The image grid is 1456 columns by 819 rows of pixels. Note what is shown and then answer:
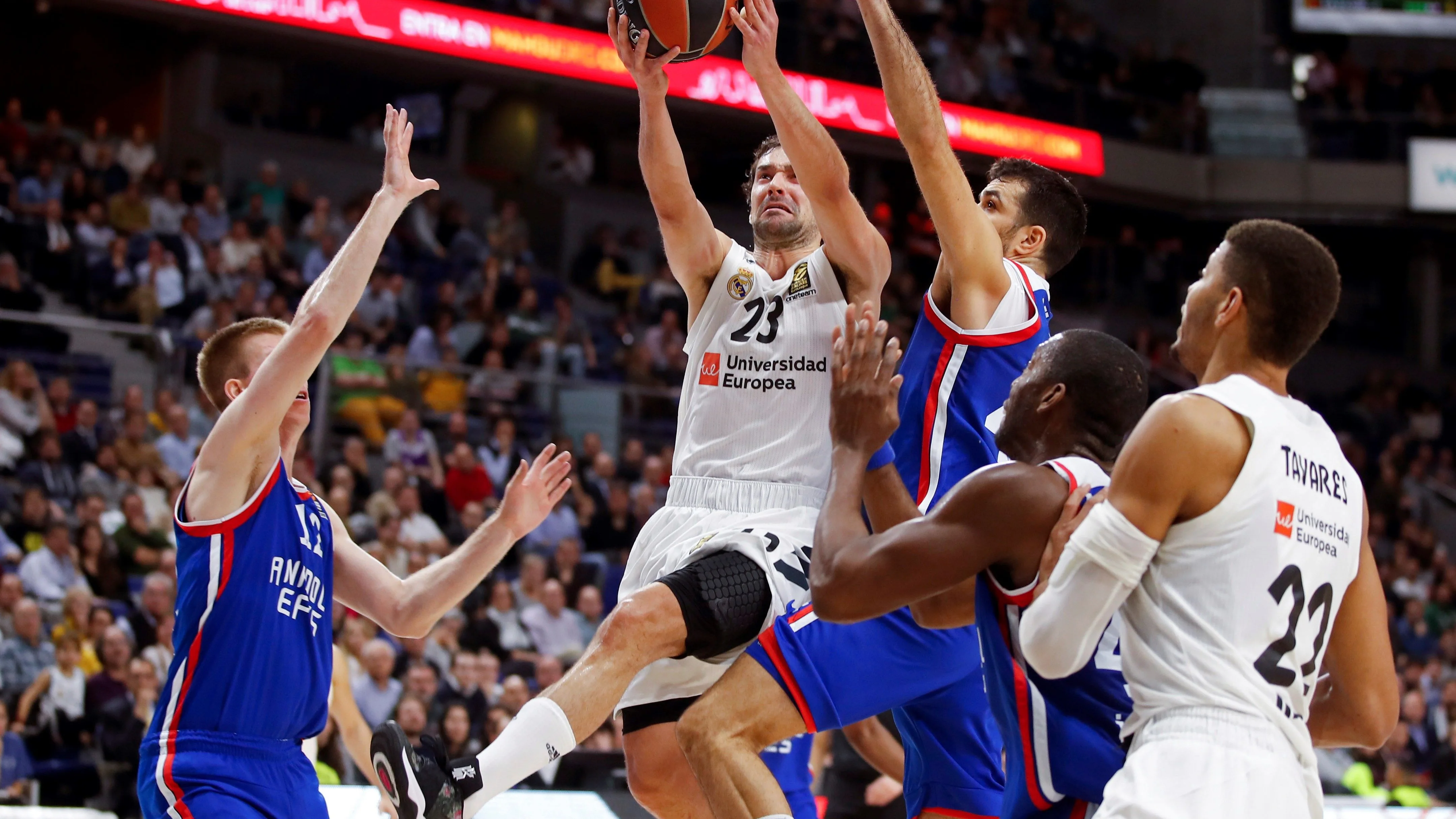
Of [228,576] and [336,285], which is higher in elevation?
[336,285]

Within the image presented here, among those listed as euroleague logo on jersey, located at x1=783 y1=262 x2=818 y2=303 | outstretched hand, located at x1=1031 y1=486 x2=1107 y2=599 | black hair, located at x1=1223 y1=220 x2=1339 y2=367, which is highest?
black hair, located at x1=1223 y1=220 x2=1339 y2=367

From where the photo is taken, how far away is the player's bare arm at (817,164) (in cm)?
474

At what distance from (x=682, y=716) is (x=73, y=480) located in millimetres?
8826

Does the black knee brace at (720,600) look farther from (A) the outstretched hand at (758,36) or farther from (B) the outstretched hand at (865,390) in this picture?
(A) the outstretched hand at (758,36)

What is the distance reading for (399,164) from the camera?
14.1ft

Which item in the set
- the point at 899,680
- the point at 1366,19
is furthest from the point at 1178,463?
the point at 1366,19

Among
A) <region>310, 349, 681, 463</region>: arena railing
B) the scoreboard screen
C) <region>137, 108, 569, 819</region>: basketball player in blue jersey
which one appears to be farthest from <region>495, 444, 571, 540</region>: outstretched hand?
the scoreboard screen

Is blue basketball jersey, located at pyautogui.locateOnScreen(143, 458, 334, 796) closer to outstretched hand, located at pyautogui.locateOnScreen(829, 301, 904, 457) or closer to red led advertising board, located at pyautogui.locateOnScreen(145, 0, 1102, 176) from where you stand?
outstretched hand, located at pyautogui.locateOnScreen(829, 301, 904, 457)

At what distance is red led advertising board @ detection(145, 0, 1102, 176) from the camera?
54.3ft

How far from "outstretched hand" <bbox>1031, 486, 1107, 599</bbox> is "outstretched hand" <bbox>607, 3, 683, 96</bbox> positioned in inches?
88.7

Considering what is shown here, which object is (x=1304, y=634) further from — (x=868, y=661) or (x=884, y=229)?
(x=884, y=229)

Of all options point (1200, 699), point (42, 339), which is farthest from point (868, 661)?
point (42, 339)

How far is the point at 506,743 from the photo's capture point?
4094mm

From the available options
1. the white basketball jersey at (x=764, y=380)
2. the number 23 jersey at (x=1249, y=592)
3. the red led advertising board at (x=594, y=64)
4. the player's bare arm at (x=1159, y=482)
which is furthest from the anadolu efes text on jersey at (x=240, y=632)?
the red led advertising board at (x=594, y=64)
